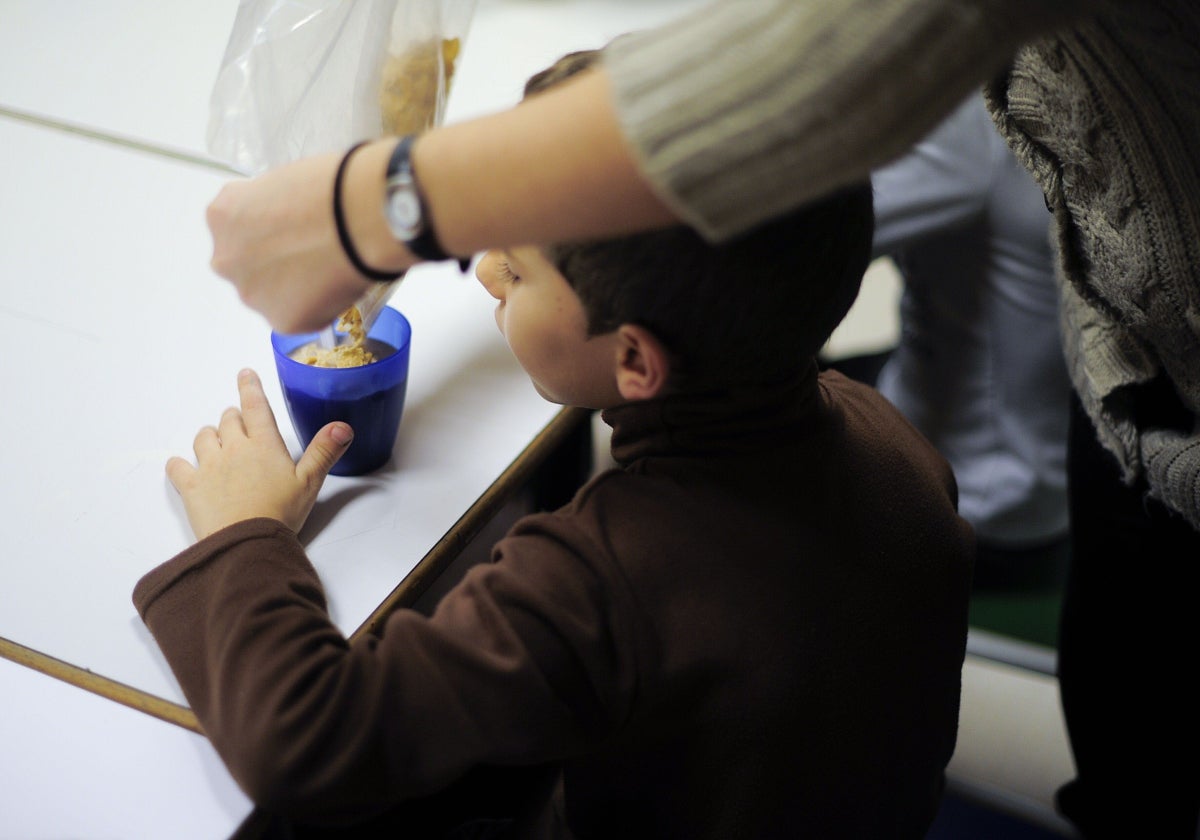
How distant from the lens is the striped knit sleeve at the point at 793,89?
1.55 feet

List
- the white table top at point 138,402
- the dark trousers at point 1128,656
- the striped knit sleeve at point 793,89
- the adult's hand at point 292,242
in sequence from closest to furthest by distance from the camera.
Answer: the striped knit sleeve at point 793,89 → the adult's hand at point 292,242 → the white table top at point 138,402 → the dark trousers at point 1128,656

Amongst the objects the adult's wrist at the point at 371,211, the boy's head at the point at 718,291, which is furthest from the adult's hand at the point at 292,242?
the boy's head at the point at 718,291

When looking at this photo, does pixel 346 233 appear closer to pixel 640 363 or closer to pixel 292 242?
pixel 292 242

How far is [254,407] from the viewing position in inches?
32.8

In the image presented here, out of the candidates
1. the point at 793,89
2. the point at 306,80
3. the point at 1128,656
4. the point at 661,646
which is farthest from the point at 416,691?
the point at 1128,656

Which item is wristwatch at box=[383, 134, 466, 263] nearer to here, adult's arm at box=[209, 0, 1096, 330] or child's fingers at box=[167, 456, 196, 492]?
adult's arm at box=[209, 0, 1096, 330]

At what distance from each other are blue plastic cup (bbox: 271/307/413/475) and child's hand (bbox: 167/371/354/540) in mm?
15

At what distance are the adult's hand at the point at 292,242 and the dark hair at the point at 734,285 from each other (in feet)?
0.43

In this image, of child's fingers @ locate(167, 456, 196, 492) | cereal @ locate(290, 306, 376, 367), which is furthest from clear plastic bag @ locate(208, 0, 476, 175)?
child's fingers @ locate(167, 456, 196, 492)

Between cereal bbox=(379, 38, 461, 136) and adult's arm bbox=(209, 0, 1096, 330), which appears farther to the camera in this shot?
cereal bbox=(379, 38, 461, 136)

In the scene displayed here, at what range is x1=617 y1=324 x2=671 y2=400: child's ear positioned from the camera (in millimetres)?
636

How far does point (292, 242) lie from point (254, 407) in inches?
10.7

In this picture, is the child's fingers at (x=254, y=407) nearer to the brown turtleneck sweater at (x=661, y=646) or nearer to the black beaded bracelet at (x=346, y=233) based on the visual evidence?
the brown turtleneck sweater at (x=661, y=646)

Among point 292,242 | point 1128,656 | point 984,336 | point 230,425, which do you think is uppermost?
point 292,242
